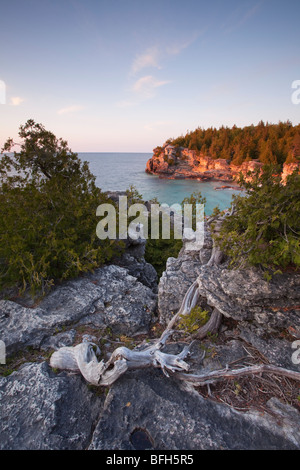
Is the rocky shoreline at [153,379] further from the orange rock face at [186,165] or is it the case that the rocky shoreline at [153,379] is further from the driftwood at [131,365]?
the orange rock face at [186,165]

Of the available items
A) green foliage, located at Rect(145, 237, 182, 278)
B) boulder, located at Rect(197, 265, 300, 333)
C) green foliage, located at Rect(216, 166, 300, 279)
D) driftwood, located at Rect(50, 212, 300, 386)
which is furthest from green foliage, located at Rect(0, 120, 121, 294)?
green foliage, located at Rect(145, 237, 182, 278)

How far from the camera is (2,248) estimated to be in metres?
7.22

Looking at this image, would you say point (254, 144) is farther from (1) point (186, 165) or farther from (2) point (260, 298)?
(2) point (260, 298)

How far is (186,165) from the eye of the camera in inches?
4171

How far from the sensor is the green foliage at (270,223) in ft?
14.9

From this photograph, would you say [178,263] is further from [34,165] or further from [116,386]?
[34,165]

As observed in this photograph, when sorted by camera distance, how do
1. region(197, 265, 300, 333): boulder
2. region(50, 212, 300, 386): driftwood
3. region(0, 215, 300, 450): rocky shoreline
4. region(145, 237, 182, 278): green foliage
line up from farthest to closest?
region(145, 237, 182, 278): green foliage < region(197, 265, 300, 333): boulder < region(50, 212, 300, 386): driftwood < region(0, 215, 300, 450): rocky shoreline

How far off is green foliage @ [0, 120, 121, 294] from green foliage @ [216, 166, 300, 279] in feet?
15.2

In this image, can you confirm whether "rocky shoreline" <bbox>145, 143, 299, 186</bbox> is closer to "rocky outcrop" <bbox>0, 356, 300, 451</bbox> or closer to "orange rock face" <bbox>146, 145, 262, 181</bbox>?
"orange rock face" <bbox>146, 145, 262, 181</bbox>

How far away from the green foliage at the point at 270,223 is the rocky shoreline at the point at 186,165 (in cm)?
9168

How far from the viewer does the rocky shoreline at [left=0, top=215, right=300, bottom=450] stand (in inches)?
146

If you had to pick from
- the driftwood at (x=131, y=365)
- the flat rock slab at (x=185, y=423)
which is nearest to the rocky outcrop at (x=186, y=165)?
the driftwood at (x=131, y=365)

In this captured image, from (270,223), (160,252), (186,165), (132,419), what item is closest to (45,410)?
(132,419)
